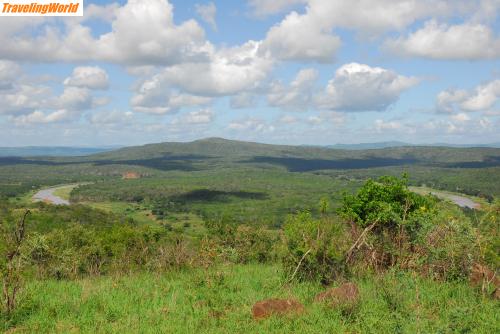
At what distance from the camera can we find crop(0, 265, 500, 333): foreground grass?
7.87 m

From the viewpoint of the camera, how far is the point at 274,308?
340 inches

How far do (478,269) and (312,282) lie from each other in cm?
429

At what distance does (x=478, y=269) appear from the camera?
35.5ft

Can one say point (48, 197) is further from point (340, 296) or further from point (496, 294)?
point (496, 294)

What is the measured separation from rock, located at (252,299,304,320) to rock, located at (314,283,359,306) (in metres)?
0.72

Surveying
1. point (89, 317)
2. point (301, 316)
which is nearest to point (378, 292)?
point (301, 316)

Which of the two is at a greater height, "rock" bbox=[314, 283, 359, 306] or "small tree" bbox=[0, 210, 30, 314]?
"small tree" bbox=[0, 210, 30, 314]

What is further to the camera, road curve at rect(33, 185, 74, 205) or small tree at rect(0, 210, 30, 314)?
road curve at rect(33, 185, 74, 205)

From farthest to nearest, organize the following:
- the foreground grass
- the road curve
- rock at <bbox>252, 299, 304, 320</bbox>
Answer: the road curve → rock at <bbox>252, 299, 304, 320</bbox> → the foreground grass

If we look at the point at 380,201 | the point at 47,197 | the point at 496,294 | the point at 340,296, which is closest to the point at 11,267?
the point at 340,296

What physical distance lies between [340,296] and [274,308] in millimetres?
1537

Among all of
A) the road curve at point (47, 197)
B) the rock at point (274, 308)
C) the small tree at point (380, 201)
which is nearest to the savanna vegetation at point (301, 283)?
the rock at point (274, 308)

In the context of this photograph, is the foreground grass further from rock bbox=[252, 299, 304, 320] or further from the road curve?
the road curve

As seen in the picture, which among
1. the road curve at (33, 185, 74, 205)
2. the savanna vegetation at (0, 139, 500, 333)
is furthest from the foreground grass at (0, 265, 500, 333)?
the road curve at (33, 185, 74, 205)
